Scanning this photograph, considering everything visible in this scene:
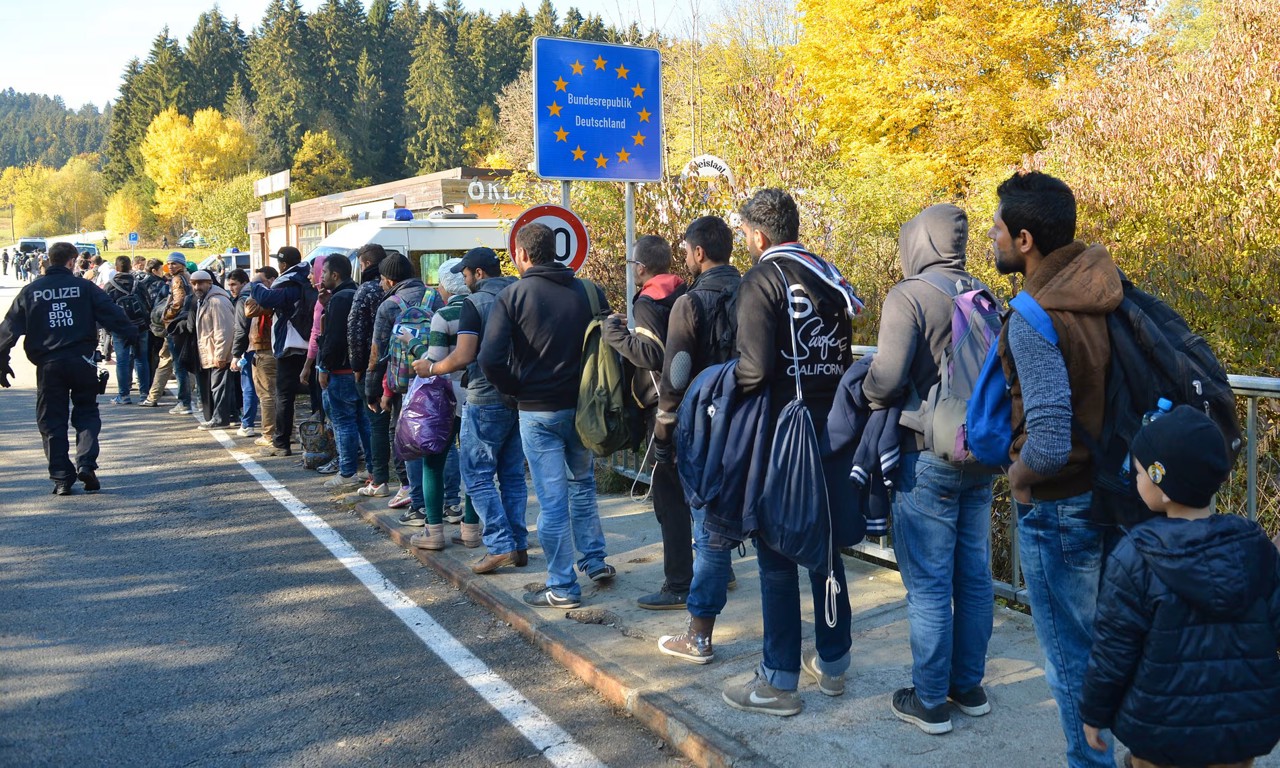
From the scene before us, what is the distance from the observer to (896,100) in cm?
2425

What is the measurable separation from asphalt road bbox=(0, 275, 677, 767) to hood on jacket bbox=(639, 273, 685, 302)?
1770 mm

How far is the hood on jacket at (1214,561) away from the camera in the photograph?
2.33 m

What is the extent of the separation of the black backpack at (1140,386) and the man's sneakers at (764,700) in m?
1.58

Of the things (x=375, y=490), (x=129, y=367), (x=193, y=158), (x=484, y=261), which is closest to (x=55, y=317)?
(x=375, y=490)

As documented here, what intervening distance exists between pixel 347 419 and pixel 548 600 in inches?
158

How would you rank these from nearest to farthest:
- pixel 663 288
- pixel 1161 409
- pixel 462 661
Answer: pixel 1161 409
pixel 462 661
pixel 663 288

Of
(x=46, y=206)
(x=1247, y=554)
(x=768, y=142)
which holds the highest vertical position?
(x=46, y=206)

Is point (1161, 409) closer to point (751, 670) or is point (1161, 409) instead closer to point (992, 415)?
point (992, 415)

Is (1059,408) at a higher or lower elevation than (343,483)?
higher

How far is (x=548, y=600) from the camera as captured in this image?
17.9 ft

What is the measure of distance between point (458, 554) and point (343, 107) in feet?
311

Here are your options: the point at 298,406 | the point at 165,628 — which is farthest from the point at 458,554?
the point at 298,406

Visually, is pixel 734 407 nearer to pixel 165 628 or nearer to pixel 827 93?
pixel 165 628

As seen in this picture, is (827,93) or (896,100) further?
(827,93)
